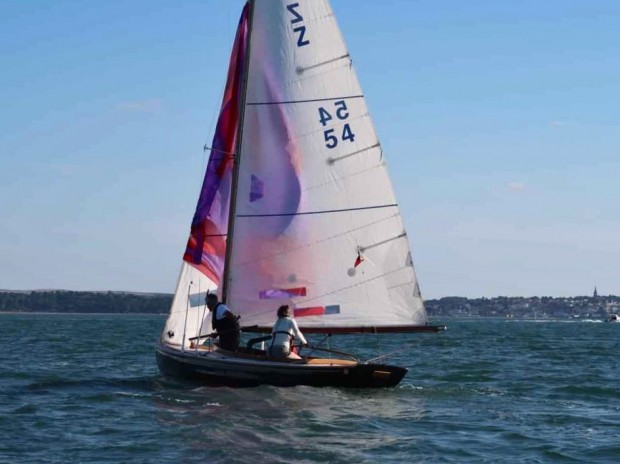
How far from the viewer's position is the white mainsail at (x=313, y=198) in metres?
24.2

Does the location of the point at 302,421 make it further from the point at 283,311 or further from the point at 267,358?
the point at 283,311

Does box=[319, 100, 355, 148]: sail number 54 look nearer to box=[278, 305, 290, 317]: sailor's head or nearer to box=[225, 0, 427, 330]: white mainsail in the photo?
box=[225, 0, 427, 330]: white mainsail

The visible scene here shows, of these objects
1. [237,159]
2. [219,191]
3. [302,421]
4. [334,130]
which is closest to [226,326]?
[219,191]

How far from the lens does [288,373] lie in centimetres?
2294

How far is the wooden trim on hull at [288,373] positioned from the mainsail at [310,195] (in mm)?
1213

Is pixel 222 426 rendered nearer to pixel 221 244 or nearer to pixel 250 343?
pixel 250 343

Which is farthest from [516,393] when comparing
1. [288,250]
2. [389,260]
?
[288,250]

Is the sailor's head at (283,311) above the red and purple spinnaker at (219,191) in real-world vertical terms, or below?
below

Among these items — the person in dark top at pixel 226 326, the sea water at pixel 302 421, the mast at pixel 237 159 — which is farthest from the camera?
the mast at pixel 237 159

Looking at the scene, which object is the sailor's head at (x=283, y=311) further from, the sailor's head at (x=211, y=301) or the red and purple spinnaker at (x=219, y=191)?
the red and purple spinnaker at (x=219, y=191)

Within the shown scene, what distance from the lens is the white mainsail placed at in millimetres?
24203

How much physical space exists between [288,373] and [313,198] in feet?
12.6

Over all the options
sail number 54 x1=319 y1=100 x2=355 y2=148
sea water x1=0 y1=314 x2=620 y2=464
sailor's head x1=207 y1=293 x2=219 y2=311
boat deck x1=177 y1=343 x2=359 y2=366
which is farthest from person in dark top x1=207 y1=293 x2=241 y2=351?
sail number 54 x1=319 y1=100 x2=355 y2=148

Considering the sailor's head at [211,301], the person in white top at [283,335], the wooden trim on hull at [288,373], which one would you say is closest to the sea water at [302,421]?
the wooden trim on hull at [288,373]
